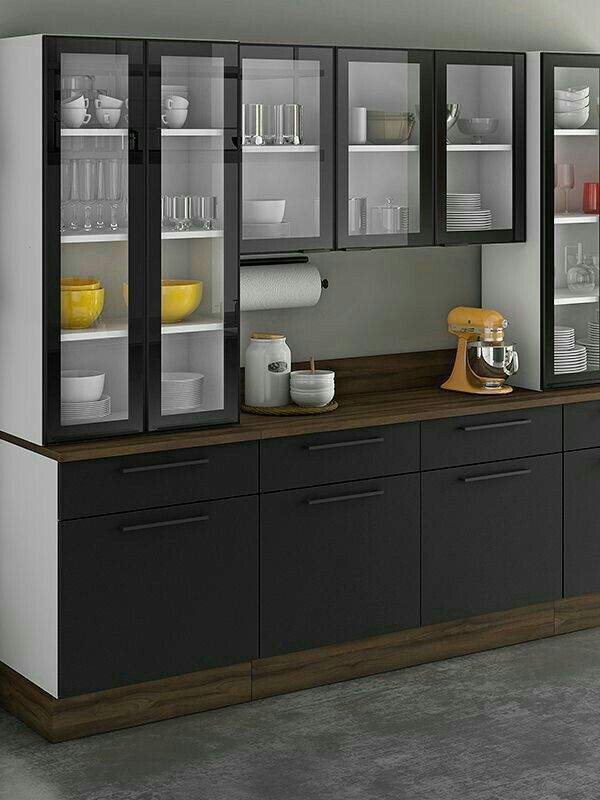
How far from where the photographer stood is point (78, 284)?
13.6 ft

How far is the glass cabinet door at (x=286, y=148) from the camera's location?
14.8 ft

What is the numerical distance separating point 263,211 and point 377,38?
3.08 ft

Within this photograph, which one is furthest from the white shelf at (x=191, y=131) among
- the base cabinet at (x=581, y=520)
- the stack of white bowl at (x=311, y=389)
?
the base cabinet at (x=581, y=520)

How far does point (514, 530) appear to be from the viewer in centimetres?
495

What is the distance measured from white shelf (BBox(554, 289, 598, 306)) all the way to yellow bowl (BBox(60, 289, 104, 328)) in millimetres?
1842

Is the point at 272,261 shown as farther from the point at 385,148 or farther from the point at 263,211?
the point at 385,148

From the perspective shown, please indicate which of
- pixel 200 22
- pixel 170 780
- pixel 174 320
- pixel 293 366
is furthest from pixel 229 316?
pixel 170 780

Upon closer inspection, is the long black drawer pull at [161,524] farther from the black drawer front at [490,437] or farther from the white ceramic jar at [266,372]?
the black drawer front at [490,437]

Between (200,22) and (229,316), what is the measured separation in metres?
1.08

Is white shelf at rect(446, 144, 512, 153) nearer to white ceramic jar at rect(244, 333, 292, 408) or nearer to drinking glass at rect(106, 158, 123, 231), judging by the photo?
white ceramic jar at rect(244, 333, 292, 408)

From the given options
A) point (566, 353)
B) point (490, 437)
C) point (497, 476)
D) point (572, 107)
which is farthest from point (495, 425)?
point (572, 107)

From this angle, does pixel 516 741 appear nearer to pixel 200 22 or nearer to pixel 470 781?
pixel 470 781

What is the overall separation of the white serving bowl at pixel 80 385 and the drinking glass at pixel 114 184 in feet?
1.52

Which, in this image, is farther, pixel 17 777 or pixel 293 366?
pixel 293 366
